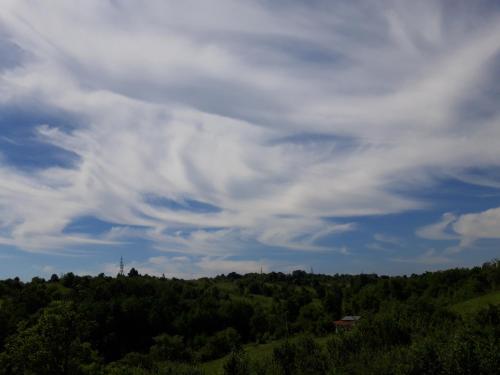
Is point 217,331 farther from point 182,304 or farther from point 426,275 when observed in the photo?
point 426,275

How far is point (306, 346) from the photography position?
72.6 meters

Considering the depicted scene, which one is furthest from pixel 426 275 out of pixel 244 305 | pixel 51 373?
pixel 51 373

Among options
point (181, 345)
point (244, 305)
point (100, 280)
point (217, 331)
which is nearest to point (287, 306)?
point (244, 305)

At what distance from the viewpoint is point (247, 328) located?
543ft

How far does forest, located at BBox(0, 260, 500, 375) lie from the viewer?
44.0 meters

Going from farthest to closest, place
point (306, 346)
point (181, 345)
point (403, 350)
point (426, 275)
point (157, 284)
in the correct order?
point (157, 284) → point (426, 275) → point (181, 345) → point (306, 346) → point (403, 350)

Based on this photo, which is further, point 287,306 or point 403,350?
point 287,306

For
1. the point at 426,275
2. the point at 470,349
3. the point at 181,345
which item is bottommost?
the point at 181,345

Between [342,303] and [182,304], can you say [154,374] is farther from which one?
[342,303]

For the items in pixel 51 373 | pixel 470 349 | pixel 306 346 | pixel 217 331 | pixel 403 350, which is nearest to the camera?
pixel 51 373

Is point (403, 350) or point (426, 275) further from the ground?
point (426, 275)

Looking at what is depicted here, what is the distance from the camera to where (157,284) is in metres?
181

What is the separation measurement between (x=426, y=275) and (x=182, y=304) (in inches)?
3182

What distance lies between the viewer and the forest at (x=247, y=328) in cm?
4400
